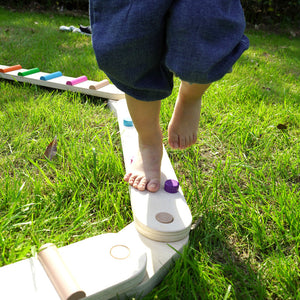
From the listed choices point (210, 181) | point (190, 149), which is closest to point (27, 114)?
point (190, 149)

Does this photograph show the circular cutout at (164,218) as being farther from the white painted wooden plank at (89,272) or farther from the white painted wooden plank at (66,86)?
the white painted wooden plank at (66,86)

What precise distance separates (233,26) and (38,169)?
2.90 feet

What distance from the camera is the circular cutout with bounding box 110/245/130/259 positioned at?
2.61ft

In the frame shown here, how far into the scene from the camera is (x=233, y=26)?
812 mm

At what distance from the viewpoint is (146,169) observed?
115 cm

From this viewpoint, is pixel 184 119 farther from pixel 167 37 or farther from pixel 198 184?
pixel 167 37

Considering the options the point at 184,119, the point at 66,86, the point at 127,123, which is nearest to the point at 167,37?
the point at 184,119

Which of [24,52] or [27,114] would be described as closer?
[27,114]

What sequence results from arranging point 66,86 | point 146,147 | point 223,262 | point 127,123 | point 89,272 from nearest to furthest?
point 89,272 → point 223,262 → point 146,147 → point 127,123 → point 66,86

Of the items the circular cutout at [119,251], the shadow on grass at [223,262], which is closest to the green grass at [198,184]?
the shadow on grass at [223,262]

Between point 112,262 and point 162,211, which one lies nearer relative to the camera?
point 112,262

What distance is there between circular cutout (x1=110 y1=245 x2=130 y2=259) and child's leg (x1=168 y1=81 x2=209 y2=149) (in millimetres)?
532

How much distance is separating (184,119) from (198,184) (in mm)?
255

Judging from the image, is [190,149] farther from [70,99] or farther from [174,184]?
[70,99]
